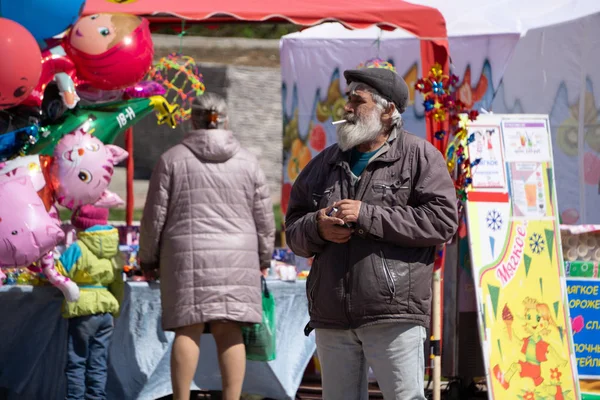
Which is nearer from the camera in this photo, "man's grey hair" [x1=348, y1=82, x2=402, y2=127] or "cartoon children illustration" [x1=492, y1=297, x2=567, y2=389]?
"man's grey hair" [x1=348, y1=82, x2=402, y2=127]

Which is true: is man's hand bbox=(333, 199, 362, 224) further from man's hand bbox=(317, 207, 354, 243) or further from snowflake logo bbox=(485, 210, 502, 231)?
snowflake logo bbox=(485, 210, 502, 231)

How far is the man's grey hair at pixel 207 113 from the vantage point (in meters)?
5.18

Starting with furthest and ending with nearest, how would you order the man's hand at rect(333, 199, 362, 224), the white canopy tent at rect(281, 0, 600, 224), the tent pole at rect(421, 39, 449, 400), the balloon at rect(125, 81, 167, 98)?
the white canopy tent at rect(281, 0, 600, 224)
the balloon at rect(125, 81, 167, 98)
the tent pole at rect(421, 39, 449, 400)
the man's hand at rect(333, 199, 362, 224)

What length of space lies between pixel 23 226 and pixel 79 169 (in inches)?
23.4

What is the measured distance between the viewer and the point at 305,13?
6453 millimetres

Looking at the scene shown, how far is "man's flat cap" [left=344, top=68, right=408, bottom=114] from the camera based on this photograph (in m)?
3.59

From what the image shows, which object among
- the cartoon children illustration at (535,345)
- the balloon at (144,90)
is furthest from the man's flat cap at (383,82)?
the balloon at (144,90)

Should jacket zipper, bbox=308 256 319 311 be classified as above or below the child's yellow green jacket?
below

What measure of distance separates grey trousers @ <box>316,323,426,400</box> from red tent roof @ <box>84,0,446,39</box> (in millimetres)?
3344

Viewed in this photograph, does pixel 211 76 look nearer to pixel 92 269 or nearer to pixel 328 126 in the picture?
pixel 328 126

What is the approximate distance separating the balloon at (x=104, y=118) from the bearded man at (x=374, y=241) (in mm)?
2143

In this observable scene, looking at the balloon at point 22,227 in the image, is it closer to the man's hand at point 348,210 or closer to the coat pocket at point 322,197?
the coat pocket at point 322,197

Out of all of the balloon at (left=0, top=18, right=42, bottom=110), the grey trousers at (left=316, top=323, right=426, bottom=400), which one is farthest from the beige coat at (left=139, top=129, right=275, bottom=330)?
the grey trousers at (left=316, top=323, right=426, bottom=400)

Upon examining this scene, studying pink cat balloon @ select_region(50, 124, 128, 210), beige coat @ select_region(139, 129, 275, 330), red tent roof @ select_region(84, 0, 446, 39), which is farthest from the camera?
red tent roof @ select_region(84, 0, 446, 39)
